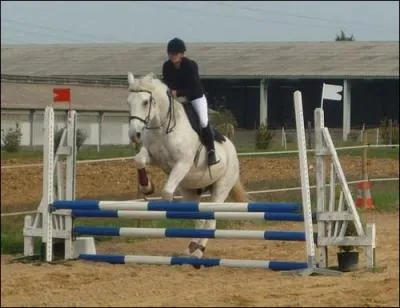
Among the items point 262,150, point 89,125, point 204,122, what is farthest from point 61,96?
point 89,125

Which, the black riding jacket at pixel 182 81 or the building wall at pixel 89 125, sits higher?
the building wall at pixel 89 125

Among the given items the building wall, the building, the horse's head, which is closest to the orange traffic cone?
the building

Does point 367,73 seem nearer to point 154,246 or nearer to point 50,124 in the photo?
point 154,246

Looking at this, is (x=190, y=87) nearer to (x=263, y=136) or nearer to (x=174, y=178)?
(x=174, y=178)

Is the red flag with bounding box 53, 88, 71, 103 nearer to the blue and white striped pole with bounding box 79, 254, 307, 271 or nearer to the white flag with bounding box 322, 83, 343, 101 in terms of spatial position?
the blue and white striped pole with bounding box 79, 254, 307, 271

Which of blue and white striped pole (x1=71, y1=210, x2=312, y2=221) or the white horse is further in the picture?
the white horse

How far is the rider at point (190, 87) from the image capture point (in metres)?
9.17

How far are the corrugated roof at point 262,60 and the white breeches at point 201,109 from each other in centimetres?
346

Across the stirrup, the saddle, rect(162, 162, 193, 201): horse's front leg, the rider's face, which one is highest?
the rider's face

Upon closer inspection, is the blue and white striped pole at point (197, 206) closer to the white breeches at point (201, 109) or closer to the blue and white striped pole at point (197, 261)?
the blue and white striped pole at point (197, 261)

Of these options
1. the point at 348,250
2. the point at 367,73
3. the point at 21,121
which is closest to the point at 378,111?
the point at 367,73

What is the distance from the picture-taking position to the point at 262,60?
16266 millimetres

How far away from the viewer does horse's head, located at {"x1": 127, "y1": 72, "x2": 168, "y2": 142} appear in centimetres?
830

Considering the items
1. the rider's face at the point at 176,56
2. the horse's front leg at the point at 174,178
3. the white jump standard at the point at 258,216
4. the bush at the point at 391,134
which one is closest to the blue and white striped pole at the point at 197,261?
the white jump standard at the point at 258,216
